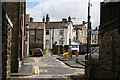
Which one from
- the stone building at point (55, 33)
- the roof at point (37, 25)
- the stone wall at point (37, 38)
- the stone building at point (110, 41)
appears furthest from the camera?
the stone building at point (55, 33)

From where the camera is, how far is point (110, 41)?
12.7 m

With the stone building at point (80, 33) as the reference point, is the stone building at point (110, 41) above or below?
below

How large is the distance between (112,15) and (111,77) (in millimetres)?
3299

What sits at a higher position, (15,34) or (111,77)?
(15,34)

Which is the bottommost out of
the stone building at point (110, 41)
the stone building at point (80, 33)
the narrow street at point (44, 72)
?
the narrow street at point (44, 72)

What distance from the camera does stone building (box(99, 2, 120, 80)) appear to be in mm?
11648

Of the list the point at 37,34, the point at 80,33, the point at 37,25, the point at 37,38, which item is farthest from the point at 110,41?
the point at 80,33

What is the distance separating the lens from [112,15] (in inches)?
480

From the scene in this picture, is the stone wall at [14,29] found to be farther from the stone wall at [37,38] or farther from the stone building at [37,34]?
the stone wall at [37,38]

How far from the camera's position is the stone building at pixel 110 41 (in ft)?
38.2

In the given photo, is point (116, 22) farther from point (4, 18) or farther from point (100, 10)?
point (4, 18)

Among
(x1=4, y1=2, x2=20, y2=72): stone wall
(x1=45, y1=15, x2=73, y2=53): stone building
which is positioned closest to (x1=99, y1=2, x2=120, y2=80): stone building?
(x1=4, y1=2, x2=20, y2=72): stone wall

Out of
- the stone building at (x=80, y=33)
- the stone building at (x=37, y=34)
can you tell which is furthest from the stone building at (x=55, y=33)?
the stone building at (x=80, y=33)

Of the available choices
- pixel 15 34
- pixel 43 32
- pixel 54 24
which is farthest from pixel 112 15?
pixel 54 24
